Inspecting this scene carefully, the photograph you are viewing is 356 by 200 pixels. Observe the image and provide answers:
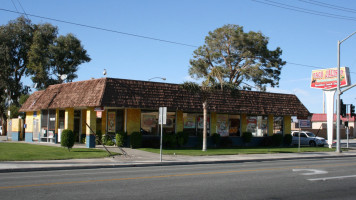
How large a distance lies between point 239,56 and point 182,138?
2342 cm

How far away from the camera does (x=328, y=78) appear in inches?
1335

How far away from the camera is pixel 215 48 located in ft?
162

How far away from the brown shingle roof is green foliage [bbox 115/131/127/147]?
89.1 inches

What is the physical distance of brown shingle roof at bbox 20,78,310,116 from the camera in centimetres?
2553

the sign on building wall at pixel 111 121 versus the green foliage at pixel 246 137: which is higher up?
the sign on building wall at pixel 111 121

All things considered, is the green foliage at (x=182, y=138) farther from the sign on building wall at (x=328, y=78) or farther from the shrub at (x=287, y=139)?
the sign on building wall at (x=328, y=78)

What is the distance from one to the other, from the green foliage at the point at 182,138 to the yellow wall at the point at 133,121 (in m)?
3.16

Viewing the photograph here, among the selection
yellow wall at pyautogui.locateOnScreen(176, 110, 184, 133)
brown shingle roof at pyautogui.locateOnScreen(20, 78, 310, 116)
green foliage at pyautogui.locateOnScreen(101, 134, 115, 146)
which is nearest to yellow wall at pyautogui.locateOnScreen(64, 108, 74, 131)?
brown shingle roof at pyautogui.locateOnScreen(20, 78, 310, 116)

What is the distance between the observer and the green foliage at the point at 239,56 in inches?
1887

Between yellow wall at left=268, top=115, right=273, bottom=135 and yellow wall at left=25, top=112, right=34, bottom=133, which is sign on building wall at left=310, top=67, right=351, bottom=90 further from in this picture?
yellow wall at left=25, top=112, right=34, bottom=133

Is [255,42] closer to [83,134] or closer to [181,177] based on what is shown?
[83,134]

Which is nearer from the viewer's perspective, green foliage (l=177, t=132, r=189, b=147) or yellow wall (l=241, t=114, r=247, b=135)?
green foliage (l=177, t=132, r=189, b=147)

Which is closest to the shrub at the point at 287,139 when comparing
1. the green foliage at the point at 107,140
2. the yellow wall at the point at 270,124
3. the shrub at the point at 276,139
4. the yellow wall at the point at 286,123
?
the yellow wall at the point at 286,123

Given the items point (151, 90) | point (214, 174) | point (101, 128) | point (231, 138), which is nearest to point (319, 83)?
point (231, 138)
